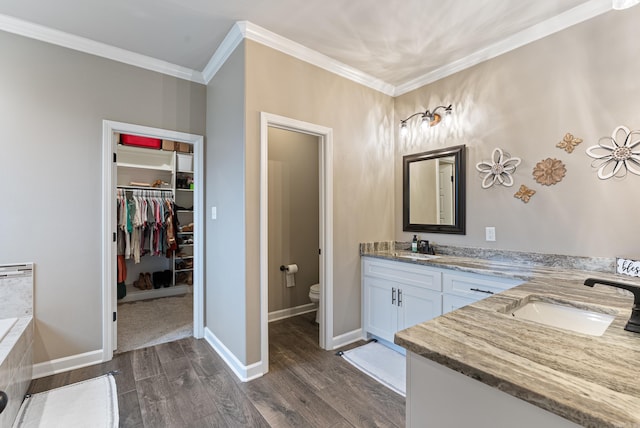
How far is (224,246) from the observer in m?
2.70

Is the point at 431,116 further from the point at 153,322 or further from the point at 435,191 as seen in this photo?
the point at 153,322

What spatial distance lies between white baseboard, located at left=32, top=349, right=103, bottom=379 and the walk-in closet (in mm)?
1194

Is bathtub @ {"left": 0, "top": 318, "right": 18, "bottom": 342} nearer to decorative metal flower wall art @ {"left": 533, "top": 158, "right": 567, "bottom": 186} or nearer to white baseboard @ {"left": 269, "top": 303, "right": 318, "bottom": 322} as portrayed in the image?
white baseboard @ {"left": 269, "top": 303, "right": 318, "bottom": 322}

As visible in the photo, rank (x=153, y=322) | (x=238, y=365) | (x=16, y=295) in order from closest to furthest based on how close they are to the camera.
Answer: (x=16, y=295)
(x=238, y=365)
(x=153, y=322)

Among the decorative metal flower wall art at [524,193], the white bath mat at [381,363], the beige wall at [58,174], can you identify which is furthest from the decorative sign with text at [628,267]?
the beige wall at [58,174]

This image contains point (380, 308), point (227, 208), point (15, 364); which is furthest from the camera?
point (380, 308)

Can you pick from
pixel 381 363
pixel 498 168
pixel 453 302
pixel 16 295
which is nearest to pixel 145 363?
pixel 16 295

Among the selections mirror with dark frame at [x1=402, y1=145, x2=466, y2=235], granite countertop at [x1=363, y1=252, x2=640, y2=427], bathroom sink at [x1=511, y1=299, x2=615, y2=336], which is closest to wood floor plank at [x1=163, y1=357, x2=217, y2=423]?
granite countertop at [x1=363, y1=252, x2=640, y2=427]

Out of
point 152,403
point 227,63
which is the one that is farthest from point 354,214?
point 152,403

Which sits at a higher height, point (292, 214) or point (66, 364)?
point (292, 214)

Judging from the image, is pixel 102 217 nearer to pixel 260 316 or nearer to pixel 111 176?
pixel 111 176

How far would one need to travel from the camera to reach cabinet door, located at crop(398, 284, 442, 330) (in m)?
2.46

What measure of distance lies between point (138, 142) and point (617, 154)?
546 centimetres

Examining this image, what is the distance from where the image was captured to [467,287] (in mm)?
2254
